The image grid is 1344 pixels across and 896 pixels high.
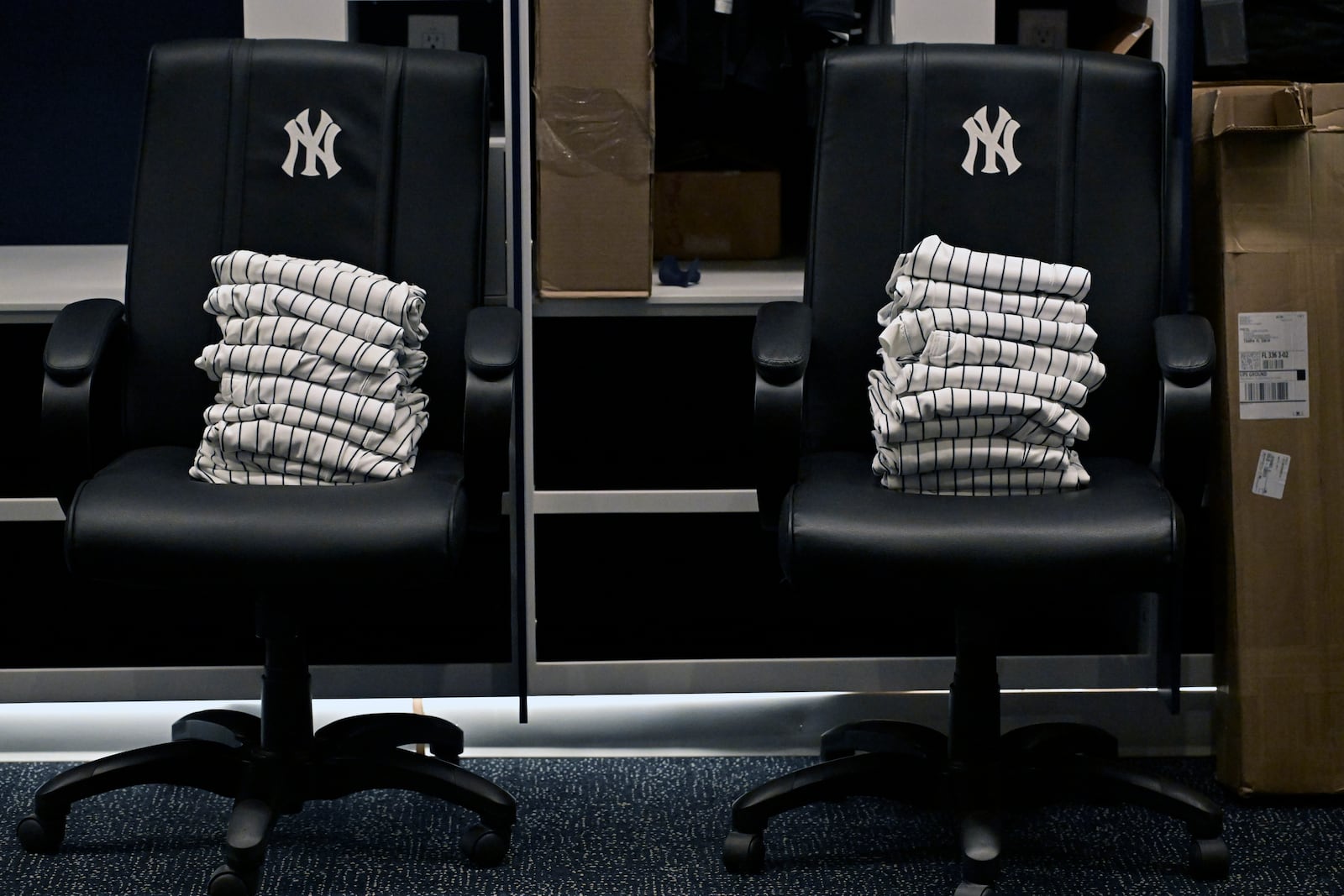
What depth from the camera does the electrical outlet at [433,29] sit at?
2.56 meters

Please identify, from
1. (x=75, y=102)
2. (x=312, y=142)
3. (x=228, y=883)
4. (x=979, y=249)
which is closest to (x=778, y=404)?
(x=979, y=249)

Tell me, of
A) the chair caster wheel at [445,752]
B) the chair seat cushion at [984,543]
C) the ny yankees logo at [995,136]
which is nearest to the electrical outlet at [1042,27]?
the ny yankees logo at [995,136]

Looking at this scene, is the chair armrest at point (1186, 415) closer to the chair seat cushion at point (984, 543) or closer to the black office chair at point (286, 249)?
the chair seat cushion at point (984, 543)

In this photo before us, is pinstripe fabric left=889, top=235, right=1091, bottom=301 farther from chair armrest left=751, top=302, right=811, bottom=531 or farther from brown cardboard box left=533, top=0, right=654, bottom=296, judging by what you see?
brown cardboard box left=533, top=0, right=654, bottom=296

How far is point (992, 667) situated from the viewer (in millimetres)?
1930

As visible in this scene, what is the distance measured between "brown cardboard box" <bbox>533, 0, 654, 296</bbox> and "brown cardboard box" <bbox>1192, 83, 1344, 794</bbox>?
822 millimetres

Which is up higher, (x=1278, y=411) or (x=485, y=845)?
(x=1278, y=411)

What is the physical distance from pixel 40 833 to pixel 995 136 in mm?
1609

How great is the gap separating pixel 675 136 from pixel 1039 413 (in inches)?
41.1

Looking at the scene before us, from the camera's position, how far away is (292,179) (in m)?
2.02

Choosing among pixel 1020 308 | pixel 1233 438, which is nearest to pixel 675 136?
pixel 1020 308

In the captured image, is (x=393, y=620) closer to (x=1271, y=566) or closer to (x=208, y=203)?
(x=208, y=203)

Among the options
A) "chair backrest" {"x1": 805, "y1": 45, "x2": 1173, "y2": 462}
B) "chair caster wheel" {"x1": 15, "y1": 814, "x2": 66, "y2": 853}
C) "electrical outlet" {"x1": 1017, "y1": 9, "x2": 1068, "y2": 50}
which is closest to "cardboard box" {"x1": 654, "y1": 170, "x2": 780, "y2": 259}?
"chair backrest" {"x1": 805, "y1": 45, "x2": 1173, "y2": 462}

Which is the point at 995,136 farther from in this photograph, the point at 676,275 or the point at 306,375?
the point at 306,375
